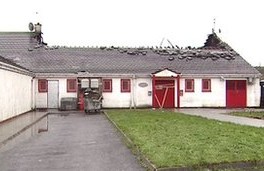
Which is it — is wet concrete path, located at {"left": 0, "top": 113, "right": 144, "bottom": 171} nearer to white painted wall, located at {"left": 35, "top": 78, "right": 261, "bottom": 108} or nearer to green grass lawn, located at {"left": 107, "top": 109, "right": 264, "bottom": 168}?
green grass lawn, located at {"left": 107, "top": 109, "right": 264, "bottom": 168}

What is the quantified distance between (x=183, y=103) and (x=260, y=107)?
641cm

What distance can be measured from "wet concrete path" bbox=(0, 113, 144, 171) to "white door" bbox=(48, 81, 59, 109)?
20.4 m

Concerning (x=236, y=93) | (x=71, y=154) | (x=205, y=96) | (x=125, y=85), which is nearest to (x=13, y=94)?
(x=125, y=85)

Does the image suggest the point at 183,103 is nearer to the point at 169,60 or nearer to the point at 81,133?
the point at 169,60

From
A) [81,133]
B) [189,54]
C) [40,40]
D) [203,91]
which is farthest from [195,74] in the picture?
[81,133]

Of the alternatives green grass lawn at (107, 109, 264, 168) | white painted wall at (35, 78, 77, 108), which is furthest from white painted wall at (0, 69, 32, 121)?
green grass lawn at (107, 109, 264, 168)

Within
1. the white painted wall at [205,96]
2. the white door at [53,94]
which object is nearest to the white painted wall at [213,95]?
the white painted wall at [205,96]

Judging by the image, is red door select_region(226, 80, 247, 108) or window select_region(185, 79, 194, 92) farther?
red door select_region(226, 80, 247, 108)

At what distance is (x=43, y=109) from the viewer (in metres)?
36.4

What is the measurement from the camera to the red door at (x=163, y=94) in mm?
38312

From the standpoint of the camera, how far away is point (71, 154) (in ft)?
40.3

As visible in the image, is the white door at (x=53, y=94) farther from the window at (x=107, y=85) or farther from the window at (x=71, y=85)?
the window at (x=107, y=85)

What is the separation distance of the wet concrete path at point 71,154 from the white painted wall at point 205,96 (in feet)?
73.7

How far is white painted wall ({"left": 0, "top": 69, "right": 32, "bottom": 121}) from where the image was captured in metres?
22.9
